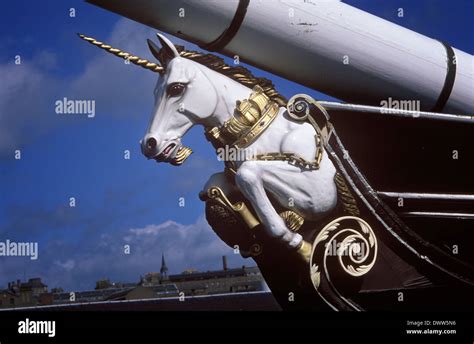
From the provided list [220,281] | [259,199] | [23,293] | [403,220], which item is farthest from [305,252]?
[23,293]

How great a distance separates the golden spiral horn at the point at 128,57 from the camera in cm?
506

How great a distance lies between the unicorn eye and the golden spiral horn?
12 cm

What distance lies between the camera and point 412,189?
5.53m

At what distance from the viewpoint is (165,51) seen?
16.6 feet

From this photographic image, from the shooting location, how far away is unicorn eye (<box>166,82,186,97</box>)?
16.6ft

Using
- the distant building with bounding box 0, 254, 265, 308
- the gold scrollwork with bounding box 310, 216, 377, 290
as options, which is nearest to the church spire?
the distant building with bounding box 0, 254, 265, 308

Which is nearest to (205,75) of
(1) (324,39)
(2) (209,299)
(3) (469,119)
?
(1) (324,39)

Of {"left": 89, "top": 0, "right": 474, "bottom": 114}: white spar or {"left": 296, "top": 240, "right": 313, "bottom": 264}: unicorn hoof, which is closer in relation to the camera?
{"left": 89, "top": 0, "right": 474, "bottom": 114}: white spar

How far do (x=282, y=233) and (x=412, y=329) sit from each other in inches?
40.9

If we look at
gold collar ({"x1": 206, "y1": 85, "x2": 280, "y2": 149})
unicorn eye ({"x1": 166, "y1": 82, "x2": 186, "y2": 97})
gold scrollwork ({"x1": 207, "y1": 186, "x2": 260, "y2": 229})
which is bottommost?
gold scrollwork ({"x1": 207, "y1": 186, "x2": 260, "y2": 229})

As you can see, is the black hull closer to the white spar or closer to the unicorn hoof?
the unicorn hoof

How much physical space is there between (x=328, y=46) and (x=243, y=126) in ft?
2.35

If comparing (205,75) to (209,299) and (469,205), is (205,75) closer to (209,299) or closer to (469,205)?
(209,299)

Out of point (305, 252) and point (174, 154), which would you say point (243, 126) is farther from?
point (305, 252)
